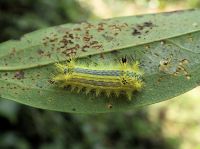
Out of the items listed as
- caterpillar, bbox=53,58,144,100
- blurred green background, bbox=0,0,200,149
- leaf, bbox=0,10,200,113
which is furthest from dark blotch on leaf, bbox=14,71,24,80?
blurred green background, bbox=0,0,200,149

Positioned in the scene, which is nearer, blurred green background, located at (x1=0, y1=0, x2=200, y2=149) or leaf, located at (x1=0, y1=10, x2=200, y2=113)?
leaf, located at (x1=0, y1=10, x2=200, y2=113)

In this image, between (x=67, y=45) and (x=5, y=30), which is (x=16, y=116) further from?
(x=67, y=45)

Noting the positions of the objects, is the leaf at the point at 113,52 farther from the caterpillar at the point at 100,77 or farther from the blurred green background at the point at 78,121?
the blurred green background at the point at 78,121

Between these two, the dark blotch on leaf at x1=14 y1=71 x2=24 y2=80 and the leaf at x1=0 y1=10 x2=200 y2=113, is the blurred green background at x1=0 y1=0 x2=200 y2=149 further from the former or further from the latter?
the dark blotch on leaf at x1=14 y1=71 x2=24 y2=80

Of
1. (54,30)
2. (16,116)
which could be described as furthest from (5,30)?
(54,30)

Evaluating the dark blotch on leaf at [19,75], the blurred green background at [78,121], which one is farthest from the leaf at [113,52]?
the blurred green background at [78,121]

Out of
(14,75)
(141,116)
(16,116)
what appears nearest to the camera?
(14,75)
